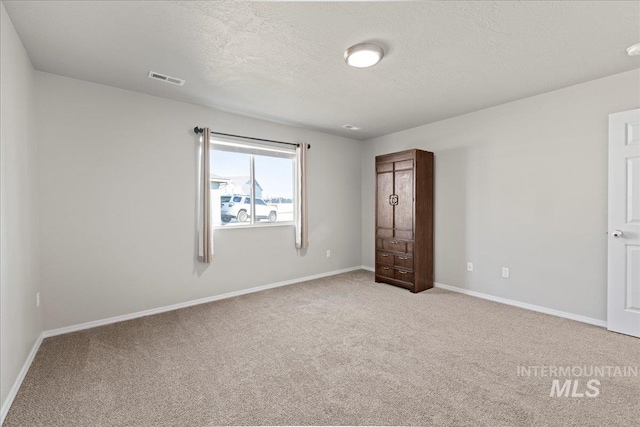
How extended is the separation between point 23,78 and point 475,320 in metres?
4.66

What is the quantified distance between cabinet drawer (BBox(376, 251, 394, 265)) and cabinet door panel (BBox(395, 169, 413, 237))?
0.48m

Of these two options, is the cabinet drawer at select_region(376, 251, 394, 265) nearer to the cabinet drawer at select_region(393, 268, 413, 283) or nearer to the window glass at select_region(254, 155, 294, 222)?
the cabinet drawer at select_region(393, 268, 413, 283)

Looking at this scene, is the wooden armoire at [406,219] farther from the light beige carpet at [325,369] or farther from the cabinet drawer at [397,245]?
the light beige carpet at [325,369]

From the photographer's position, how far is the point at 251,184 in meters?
4.31

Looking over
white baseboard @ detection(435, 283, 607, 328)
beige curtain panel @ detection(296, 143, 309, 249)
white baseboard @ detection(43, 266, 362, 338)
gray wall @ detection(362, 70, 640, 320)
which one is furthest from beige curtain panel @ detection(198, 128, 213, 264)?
white baseboard @ detection(435, 283, 607, 328)

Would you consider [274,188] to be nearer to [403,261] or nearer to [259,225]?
[259,225]

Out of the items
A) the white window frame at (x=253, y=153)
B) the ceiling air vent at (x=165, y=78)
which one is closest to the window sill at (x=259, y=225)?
the white window frame at (x=253, y=153)

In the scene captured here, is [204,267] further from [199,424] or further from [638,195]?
[638,195]

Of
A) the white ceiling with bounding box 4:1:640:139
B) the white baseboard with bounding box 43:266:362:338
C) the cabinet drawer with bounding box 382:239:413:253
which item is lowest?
the white baseboard with bounding box 43:266:362:338

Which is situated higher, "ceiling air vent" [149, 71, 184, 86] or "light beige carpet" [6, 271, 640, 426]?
"ceiling air vent" [149, 71, 184, 86]

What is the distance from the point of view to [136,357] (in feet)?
7.89

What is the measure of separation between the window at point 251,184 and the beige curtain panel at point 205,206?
0.19m

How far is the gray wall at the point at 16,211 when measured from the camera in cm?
186

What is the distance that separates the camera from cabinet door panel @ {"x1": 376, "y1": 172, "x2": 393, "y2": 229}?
455 centimetres
